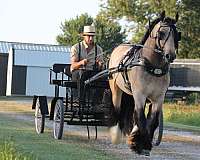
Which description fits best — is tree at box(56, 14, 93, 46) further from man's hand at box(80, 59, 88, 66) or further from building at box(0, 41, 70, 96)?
man's hand at box(80, 59, 88, 66)

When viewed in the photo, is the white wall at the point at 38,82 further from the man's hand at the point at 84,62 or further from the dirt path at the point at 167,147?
the man's hand at the point at 84,62

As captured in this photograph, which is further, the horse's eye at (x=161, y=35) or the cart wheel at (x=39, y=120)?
the cart wheel at (x=39, y=120)

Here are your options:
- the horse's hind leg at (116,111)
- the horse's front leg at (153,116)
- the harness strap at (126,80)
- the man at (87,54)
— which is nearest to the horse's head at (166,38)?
the horse's front leg at (153,116)

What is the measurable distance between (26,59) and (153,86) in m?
46.6

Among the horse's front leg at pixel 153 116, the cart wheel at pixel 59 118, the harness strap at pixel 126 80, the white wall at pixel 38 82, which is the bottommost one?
the white wall at pixel 38 82

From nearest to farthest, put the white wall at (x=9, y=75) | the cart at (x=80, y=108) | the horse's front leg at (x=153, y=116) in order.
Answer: the horse's front leg at (x=153, y=116) < the cart at (x=80, y=108) < the white wall at (x=9, y=75)

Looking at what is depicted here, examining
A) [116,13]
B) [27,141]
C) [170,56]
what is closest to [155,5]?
[116,13]

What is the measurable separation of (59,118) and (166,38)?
4917 millimetres

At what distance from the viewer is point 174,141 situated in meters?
13.2

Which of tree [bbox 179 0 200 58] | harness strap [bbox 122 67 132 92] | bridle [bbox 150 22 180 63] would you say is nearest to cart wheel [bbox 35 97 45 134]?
harness strap [bbox 122 67 132 92]

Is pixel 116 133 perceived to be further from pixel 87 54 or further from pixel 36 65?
pixel 36 65

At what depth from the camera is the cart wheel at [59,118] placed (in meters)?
12.2

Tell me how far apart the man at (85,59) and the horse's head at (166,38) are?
11.9 feet

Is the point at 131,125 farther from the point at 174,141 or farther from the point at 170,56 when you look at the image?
the point at 174,141
